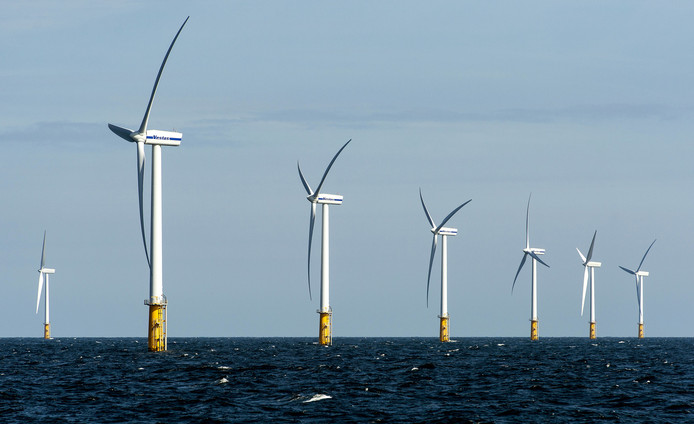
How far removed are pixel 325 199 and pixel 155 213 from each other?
62.6 meters

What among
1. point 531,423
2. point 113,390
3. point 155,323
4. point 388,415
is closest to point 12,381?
point 113,390

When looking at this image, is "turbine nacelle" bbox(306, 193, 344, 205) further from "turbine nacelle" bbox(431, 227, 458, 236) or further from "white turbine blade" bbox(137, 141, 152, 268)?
"white turbine blade" bbox(137, 141, 152, 268)

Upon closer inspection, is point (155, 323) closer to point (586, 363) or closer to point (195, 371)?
point (195, 371)

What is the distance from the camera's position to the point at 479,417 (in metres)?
53.2

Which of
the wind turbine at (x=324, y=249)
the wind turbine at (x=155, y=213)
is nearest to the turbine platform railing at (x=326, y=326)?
the wind turbine at (x=324, y=249)

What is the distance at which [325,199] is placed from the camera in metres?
164

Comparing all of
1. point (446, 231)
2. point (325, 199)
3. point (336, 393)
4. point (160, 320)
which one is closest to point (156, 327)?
point (160, 320)

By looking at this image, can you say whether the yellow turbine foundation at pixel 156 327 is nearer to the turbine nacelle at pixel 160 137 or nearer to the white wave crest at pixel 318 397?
the turbine nacelle at pixel 160 137

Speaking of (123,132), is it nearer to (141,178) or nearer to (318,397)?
(141,178)

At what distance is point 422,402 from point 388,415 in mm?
7139

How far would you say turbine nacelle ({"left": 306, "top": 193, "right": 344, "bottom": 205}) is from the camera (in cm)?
16125

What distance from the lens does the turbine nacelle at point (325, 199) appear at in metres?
161

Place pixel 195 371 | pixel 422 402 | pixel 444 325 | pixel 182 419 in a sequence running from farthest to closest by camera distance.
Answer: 1. pixel 444 325
2. pixel 195 371
3. pixel 422 402
4. pixel 182 419

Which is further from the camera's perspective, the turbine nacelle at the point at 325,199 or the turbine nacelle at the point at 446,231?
the turbine nacelle at the point at 446,231
